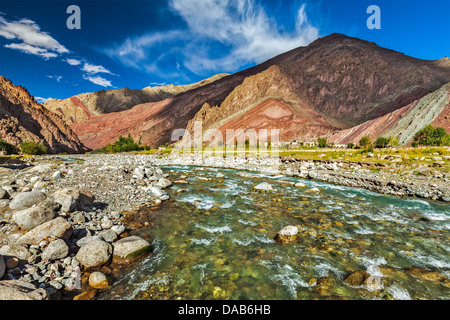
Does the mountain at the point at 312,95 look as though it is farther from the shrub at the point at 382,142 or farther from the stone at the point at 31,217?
the stone at the point at 31,217

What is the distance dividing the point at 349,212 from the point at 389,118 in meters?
96.4

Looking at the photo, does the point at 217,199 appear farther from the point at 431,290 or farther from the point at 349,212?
the point at 431,290

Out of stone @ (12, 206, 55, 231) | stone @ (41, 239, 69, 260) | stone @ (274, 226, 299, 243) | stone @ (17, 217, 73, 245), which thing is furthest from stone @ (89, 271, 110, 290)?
stone @ (274, 226, 299, 243)

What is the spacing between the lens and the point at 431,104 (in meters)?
62.9

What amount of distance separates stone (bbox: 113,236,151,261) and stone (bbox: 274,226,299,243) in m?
5.25

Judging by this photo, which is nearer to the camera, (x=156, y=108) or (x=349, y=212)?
(x=349, y=212)

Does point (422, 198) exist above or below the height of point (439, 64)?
below

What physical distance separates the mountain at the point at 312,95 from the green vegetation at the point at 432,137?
54.5 m

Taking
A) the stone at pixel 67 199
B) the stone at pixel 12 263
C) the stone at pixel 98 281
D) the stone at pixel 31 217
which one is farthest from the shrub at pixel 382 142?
the stone at pixel 12 263

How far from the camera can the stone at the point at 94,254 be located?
5.61 meters

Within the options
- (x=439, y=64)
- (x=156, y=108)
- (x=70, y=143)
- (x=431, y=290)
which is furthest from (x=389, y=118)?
(x=156, y=108)

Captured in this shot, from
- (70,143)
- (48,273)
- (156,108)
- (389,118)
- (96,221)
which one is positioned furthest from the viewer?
(156,108)

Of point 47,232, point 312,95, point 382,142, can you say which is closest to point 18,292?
point 47,232

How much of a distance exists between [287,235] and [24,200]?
11265 mm
